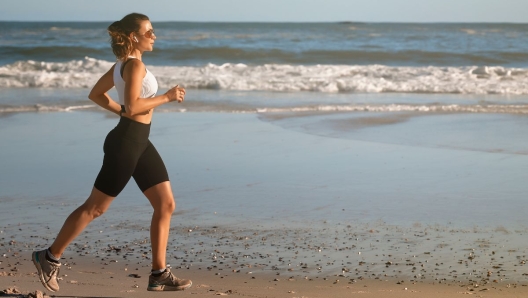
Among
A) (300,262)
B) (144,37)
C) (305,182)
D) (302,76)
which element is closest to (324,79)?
(302,76)

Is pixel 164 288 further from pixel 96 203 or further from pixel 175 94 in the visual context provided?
Result: pixel 175 94

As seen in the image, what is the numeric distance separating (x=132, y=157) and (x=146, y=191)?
232 mm

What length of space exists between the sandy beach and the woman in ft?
0.60

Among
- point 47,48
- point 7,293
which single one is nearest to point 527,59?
point 47,48

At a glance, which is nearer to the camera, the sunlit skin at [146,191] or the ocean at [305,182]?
the sunlit skin at [146,191]

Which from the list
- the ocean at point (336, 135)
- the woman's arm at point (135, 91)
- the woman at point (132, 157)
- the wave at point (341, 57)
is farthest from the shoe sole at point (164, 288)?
the wave at point (341, 57)

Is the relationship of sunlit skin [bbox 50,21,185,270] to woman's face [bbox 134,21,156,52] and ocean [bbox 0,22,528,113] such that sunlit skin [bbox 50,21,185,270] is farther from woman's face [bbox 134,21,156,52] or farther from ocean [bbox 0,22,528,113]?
ocean [bbox 0,22,528,113]

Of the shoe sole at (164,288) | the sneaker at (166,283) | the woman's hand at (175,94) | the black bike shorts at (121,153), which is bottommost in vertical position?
the shoe sole at (164,288)

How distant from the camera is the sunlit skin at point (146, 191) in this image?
146 inches

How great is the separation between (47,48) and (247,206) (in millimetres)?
30590

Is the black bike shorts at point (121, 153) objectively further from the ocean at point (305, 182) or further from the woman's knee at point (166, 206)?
the ocean at point (305, 182)

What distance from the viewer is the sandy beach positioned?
4.28m

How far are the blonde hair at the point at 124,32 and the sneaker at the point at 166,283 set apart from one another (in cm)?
113

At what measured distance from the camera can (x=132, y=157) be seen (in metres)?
3.85
